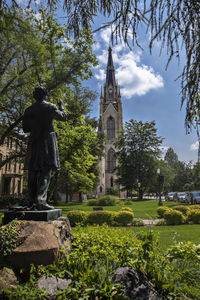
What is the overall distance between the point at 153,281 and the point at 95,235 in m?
1.81

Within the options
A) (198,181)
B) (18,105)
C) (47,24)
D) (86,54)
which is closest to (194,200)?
(86,54)

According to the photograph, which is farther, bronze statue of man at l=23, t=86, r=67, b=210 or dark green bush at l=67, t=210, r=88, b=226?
dark green bush at l=67, t=210, r=88, b=226

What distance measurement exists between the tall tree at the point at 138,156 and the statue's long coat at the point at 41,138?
3243 cm

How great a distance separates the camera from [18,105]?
49.9 feet

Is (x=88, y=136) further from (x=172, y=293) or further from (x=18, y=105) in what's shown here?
(x=172, y=293)

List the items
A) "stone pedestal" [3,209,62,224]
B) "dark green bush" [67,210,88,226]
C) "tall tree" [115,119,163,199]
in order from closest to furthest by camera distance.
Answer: "stone pedestal" [3,209,62,224] → "dark green bush" [67,210,88,226] → "tall tree" [115,119,163,199]

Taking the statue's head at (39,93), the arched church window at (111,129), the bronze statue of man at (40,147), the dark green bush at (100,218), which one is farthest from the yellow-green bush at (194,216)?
the arched church window at (111,129)

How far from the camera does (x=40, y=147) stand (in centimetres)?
443

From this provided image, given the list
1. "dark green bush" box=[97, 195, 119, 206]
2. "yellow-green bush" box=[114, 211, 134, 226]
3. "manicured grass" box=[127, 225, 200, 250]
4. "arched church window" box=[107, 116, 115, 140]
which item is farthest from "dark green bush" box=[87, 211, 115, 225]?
"arched church window" box=[107, 116, 115, 140]

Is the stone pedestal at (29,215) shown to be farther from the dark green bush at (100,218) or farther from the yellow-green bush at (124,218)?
the yellow-green bush at (124,218)

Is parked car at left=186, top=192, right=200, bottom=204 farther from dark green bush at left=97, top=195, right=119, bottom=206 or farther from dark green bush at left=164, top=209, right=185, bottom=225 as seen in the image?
dark green bush at left=164, top=209, right=185, bottom=225

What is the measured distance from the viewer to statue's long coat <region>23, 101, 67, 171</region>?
435cm

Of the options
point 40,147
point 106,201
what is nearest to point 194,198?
point 106,201

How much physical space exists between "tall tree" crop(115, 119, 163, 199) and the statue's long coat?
32.4m
